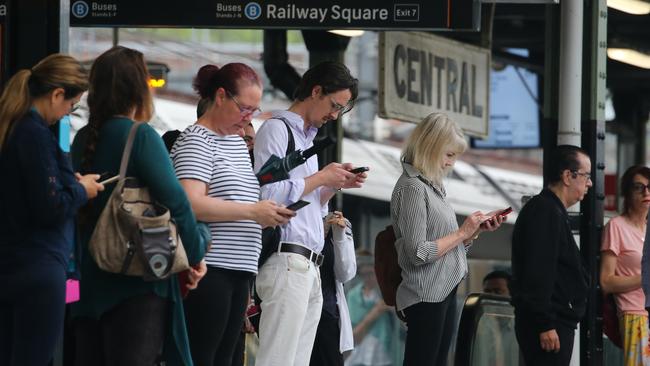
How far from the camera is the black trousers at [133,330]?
6.46 metres

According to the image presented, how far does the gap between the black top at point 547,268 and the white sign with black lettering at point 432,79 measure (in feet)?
10.9

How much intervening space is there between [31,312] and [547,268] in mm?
3977

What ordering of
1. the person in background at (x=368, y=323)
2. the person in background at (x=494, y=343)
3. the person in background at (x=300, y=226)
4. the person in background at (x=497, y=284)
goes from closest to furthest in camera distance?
the person in background at (x=300, y=226), the person in background at (x=494, y=343), the person in background at (x=497, y=284), the person in background at (x=368, y=323)

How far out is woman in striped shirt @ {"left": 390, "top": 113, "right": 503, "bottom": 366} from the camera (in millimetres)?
8812

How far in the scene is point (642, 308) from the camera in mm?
11289

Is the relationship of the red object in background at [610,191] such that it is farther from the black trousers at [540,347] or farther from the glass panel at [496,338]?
the black trousers at [540,347]

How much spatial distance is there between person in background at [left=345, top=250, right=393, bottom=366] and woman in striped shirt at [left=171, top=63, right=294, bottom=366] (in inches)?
387

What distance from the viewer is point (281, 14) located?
9.92 m

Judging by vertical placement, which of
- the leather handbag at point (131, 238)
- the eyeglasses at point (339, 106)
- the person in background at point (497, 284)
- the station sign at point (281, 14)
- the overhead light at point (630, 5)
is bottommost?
the person in background at point (497, 284)

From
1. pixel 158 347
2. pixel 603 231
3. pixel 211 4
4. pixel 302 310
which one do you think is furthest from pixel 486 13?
pixel 158 347

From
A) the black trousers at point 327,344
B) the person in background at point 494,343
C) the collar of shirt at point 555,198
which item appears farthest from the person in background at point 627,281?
the black trousers at point 327,344

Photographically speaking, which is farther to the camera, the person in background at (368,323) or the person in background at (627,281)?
the person in background at (368,323)

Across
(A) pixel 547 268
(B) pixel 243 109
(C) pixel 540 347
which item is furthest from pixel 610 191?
(B) pixel 243 109

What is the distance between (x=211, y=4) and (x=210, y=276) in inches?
126
